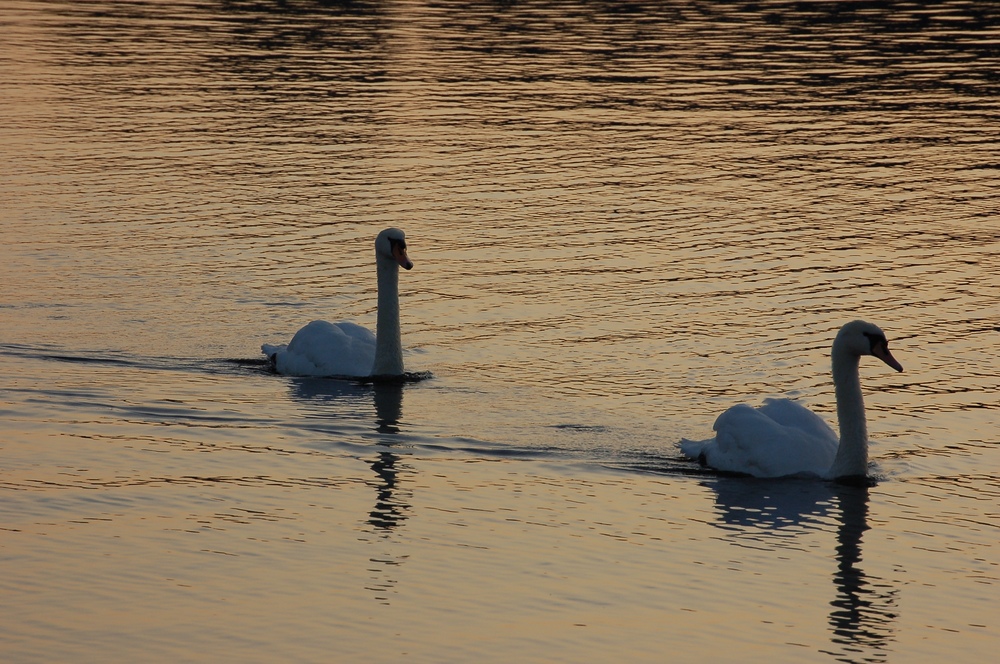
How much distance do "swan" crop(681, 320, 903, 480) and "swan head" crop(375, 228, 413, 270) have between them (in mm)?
4210

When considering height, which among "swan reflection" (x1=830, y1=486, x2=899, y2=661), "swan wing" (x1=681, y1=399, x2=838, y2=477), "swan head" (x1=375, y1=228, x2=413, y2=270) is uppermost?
"swan head" (x1=375, y1=228, x2=413, y2=270)

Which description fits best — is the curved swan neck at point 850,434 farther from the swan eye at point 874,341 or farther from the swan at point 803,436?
the swan eye at point 874,341

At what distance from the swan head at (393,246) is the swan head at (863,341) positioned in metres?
4.78

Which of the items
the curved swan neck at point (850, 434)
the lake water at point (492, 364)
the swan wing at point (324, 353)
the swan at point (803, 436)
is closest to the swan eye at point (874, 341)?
the swan at point (803, 436)

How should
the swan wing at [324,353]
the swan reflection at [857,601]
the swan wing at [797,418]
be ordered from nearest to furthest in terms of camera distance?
the swan reflection at [857,601], the swan wing at [797,418], the swan wing at [324,353]

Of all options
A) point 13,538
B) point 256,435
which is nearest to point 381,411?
point 256,435

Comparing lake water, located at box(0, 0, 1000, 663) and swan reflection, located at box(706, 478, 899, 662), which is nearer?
swan reflection, located at box(706, 478, 899, 662)

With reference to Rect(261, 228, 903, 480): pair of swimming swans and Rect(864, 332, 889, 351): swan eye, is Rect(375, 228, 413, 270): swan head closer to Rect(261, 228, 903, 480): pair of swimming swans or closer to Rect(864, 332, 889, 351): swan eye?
Rect(261, 228, 903, 480): pair of swimming swans

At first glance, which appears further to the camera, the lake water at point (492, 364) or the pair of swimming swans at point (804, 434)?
the pair of swimming swans at point (804, 434)

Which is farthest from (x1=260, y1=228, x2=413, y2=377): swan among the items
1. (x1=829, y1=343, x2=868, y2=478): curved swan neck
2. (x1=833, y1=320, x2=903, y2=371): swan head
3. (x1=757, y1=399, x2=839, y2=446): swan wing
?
(x1=829, y1=343, x2=868, y2=478): curved swan neck

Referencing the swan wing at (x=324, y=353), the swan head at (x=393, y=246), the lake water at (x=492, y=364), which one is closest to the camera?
the lake water at (x=492, y=364)

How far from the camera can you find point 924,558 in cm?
1133

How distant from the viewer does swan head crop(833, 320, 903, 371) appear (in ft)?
43.7

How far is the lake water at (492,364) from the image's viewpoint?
10.0 meters
